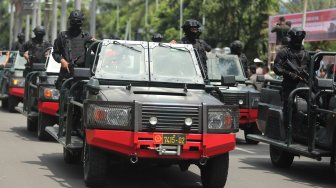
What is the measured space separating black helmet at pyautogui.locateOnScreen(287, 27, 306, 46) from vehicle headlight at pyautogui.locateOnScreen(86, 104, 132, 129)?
13.9 ft

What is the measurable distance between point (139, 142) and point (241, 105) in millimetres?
7794

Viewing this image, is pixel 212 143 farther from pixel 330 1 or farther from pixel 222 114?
pixel 330 1

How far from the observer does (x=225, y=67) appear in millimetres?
18016

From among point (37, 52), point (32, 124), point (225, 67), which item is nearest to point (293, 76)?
point (225, 67)

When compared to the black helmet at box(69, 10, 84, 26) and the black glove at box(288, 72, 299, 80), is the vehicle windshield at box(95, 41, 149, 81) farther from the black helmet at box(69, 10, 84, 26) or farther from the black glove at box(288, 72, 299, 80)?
the black glove at box(288, 72, 299, 80)

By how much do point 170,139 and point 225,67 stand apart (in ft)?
29.7

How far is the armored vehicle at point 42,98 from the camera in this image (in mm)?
14984

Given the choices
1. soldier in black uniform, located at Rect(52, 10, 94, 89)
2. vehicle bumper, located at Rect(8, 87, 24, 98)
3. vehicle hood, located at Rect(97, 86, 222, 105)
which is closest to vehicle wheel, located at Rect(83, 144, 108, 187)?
vehicle hood, located at Rect(97, 86, 222, 105)

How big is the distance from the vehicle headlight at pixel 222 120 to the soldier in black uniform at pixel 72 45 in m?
4.51

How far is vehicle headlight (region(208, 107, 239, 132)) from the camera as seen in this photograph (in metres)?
9.33

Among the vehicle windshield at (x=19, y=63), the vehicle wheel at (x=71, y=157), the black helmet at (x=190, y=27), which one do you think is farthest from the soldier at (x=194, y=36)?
the vehicle windshield at (x=19, y=63)

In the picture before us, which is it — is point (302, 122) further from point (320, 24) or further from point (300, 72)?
point (320, 24)

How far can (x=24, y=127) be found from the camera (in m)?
18.1

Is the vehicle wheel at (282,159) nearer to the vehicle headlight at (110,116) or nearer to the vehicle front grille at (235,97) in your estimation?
the vehicle front grille at (235,97)
